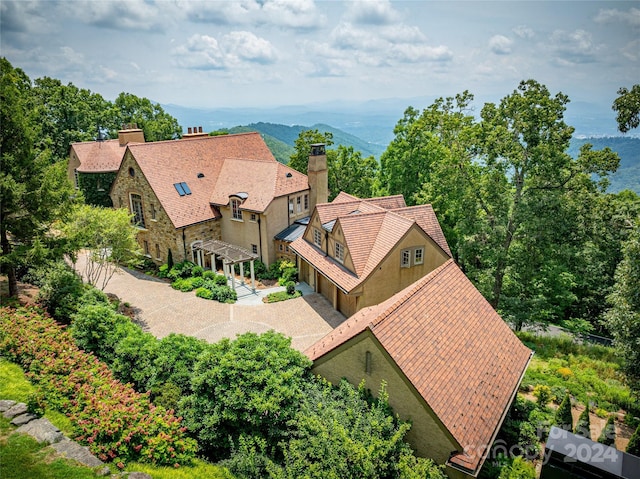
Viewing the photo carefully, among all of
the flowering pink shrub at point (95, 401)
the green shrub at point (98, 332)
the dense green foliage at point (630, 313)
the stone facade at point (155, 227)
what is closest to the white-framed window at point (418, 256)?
the dense green foliage at point (630, 313)

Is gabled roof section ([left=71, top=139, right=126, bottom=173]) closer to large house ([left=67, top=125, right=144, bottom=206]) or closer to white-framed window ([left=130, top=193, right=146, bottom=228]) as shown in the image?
large house ([left=67, top=125, right=144, bottom=206])

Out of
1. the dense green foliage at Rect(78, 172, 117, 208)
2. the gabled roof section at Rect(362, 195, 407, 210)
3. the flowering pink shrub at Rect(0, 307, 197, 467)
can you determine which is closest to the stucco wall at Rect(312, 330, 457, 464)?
the flowering pink shrub at Rect(0, 307, 197, 467)

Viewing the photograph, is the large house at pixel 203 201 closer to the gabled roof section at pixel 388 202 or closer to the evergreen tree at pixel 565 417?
the gabled roof section at pixel 388 202

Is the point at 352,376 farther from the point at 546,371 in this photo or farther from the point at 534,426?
the point at 546,371

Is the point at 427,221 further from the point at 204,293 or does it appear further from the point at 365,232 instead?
the point at 204,293

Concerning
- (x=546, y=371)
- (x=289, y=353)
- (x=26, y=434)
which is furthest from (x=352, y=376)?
(x=546, y=371)

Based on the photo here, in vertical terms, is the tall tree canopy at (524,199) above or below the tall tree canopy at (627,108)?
below
